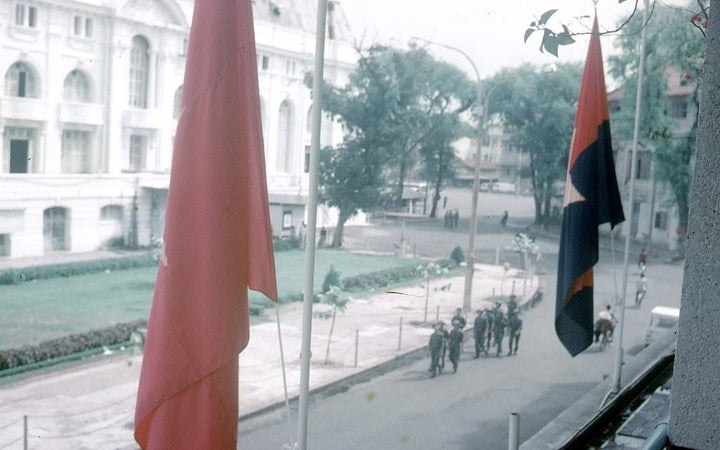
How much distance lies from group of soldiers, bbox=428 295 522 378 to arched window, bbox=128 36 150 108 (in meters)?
6.94

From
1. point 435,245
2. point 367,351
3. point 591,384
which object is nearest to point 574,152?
point 591,384

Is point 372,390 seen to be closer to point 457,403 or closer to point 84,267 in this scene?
point 457,403

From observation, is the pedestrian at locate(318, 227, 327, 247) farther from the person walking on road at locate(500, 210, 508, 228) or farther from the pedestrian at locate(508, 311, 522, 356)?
the pedestrian at locate(508, 311, 522, 356)

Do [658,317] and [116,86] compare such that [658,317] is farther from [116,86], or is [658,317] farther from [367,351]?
[116,86]

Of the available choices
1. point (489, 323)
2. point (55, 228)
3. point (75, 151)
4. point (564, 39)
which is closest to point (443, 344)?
point (489, 323)

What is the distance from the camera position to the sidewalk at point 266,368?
7836mm

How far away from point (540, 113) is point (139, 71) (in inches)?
295

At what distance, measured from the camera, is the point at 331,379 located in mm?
9992

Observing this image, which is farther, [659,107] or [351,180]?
[659,107]

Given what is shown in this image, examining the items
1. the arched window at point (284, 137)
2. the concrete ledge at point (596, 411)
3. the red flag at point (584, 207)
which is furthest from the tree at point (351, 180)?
the red flag at point (584, 207)

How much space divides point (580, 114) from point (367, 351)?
290 inches

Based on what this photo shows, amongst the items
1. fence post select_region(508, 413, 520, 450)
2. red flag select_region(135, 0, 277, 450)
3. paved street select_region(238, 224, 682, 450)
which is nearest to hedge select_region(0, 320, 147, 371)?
paved street select_region(238, 224, 682, 450)

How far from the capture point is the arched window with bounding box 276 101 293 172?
621 inches

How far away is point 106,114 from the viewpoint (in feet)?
45.7
